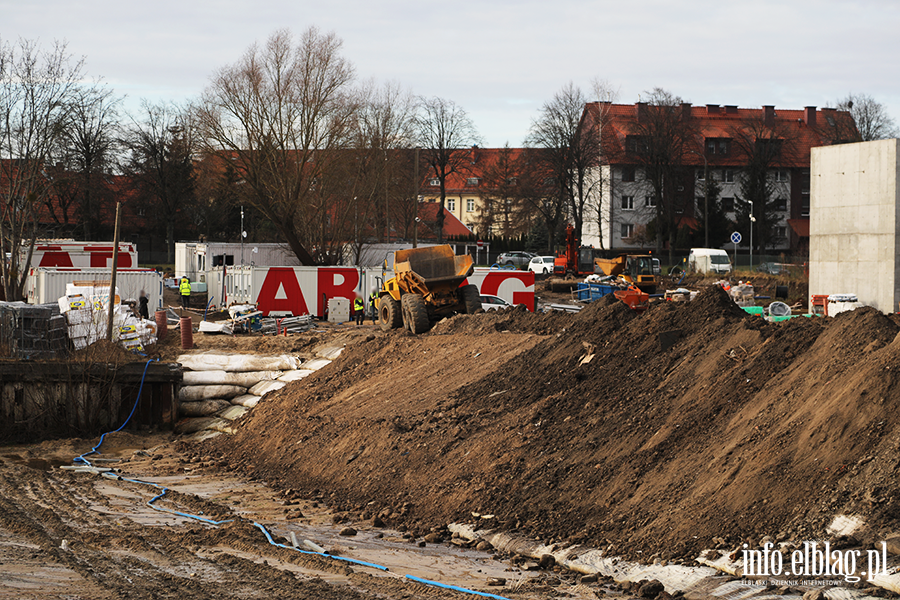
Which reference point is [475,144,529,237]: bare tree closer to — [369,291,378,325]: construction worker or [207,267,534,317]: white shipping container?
[207,267,534,317]: white shipping container

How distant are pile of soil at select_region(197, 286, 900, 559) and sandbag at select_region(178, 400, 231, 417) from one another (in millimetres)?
2207

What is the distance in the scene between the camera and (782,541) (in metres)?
6.78

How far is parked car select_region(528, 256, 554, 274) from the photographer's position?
51.3 meters

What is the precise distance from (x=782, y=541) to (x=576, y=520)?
208 centimetres

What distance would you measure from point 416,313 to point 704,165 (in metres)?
49.7

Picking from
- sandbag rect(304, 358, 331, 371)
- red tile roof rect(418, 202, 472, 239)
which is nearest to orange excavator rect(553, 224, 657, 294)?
sandbag rect(304, 358, 331, 371)

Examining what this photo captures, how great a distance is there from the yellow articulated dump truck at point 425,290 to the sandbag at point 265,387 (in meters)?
3.97

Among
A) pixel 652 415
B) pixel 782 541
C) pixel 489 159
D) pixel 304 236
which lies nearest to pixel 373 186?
pixel 304 236

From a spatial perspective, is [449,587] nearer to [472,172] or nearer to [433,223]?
[433,223]

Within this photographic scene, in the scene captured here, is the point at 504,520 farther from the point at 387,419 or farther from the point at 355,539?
the point at 387,419

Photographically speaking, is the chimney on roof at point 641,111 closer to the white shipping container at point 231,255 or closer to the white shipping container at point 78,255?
the white shipping container at point 231,255

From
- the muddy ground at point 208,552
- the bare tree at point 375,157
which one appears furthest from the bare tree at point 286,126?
the muddy ground at point 208,552

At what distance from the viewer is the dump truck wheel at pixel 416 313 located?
19.6m

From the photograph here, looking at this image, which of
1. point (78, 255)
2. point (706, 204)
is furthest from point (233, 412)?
point (706, 204)
